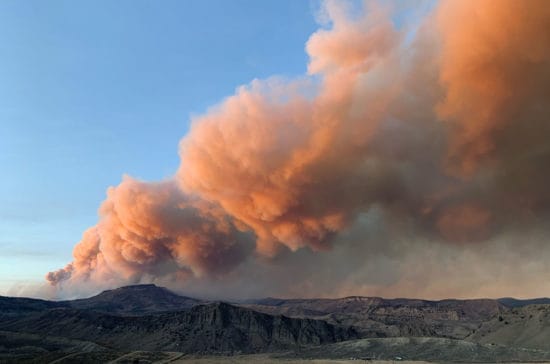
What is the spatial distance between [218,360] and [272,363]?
2038 cm

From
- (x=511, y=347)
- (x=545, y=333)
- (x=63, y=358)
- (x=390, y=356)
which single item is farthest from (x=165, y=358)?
(x=545, y=333)

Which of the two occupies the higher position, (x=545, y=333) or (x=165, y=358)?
(x=545, y=333)

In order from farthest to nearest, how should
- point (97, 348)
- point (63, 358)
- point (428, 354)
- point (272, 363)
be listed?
point (97, 348) → point (428, 354) → point (272, 363) → point (63, 358)

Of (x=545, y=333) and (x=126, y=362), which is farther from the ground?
(x=545, y=333)

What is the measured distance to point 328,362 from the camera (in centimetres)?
16412

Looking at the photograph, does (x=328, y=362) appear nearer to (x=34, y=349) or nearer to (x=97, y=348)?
(x=97, y=348)

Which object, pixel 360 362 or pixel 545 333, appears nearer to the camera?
pixel 360 362

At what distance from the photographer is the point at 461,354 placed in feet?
589

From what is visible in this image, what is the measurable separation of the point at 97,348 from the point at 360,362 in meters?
113

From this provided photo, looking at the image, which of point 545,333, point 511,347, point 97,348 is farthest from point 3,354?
point 545,333

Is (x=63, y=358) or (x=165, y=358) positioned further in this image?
(x=165, y=358)

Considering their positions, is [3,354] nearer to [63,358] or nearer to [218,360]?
[63,358]

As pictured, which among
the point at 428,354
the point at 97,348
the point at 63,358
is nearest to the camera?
the point at 63,358

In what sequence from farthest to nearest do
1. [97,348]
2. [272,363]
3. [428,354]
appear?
1. [97,348]
2. [428,354]
3. [272,363]
